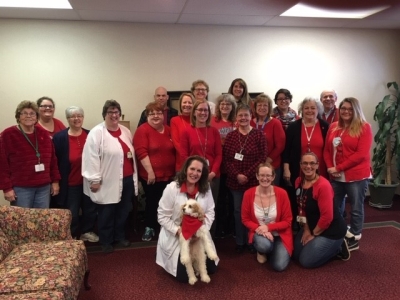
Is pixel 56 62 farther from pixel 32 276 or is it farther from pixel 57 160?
pixel 32 276

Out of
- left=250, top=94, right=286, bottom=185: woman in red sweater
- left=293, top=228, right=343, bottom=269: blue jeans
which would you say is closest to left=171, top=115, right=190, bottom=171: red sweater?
left=250, top=94, right=286, bottom=185: woman in red sweater

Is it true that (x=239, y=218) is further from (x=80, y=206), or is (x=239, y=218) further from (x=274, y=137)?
(x=80, y=206)

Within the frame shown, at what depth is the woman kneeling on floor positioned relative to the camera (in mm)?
2891

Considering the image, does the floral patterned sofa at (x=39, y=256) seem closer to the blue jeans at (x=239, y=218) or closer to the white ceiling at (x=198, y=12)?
the blue jeans at (x=239, y=218)

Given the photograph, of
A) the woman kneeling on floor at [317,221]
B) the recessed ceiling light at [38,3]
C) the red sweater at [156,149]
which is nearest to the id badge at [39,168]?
the red sweater at [156,149]

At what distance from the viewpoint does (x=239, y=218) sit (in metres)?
3.27

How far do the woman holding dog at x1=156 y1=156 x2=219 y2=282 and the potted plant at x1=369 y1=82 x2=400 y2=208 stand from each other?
3.11m

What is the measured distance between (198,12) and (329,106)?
1.90 m

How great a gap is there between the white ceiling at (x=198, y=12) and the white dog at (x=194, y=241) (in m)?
2.23

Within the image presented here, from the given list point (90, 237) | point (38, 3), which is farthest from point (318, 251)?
point (38, 3)

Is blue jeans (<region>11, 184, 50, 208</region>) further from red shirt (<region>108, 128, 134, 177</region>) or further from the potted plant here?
the potted plant

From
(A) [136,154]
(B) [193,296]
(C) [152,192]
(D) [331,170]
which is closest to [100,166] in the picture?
(A) [136,154]

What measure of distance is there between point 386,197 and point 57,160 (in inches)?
171

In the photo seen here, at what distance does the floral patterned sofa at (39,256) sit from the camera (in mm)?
1887
